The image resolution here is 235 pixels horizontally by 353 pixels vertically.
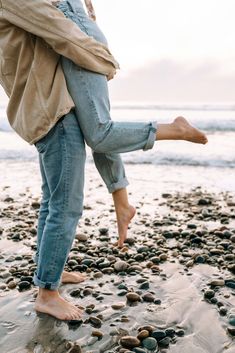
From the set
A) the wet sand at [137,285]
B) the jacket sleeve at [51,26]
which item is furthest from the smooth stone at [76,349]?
the jacket sleeve at [51,26]

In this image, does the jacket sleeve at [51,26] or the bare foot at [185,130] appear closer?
the jacket sleeve at [51,26]

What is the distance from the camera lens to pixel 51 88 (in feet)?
10.3

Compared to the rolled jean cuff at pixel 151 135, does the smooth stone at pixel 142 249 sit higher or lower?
lower

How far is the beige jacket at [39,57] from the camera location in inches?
117

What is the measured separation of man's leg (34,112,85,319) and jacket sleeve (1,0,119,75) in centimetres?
44

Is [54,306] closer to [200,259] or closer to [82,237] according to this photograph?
[200,259]

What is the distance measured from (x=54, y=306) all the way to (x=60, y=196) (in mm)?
→ 948

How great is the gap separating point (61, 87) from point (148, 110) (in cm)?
2906

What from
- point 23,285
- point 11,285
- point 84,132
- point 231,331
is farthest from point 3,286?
point 231,331

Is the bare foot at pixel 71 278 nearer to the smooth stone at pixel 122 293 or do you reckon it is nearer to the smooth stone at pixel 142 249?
the smooth stone at pixel 122 293

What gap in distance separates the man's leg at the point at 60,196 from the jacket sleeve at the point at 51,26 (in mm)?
435

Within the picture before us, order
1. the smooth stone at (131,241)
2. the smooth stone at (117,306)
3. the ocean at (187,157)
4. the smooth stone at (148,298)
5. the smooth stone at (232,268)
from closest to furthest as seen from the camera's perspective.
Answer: the smooth stone at (117,306), the smooth stone at (148,298), the smooth stone at (232,268), the smooth stone at (131,241), the ocean at (187,157)

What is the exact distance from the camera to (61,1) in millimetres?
3209

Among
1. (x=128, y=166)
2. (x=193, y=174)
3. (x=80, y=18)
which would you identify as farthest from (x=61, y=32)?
(x=128, y=166)
